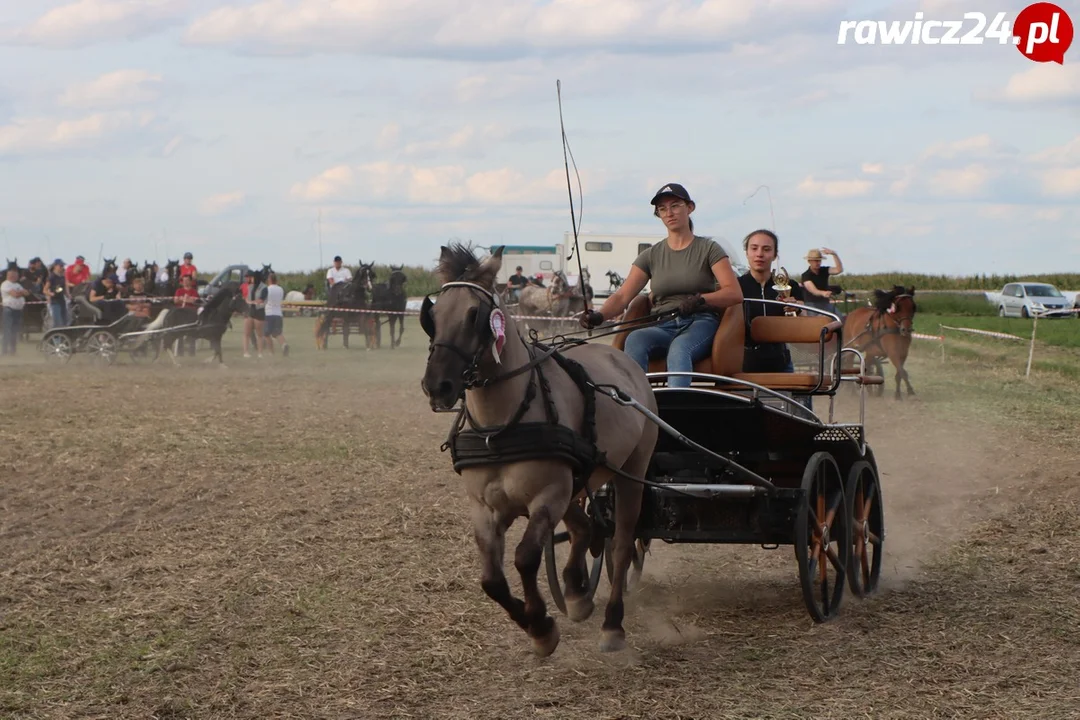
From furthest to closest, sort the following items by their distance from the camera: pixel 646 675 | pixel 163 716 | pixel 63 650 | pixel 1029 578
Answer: pixel 1029 578, pixel 63 650, pixel 646 675, pixel 163 716

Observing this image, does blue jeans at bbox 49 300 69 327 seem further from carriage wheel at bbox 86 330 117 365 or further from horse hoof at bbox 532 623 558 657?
horse hoof at bbox 532 623 558 657

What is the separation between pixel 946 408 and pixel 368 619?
12.0 metres

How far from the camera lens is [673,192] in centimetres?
702

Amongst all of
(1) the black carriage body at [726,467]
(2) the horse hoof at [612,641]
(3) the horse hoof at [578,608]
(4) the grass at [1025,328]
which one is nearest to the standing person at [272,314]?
(4) the grass at [1025,328]

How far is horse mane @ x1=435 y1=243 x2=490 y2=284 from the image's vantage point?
5.41 metres

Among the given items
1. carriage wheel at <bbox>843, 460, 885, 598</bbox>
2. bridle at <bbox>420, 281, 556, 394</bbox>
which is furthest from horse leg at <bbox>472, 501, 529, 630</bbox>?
carriage wheel at <bbox>843, 460, 885, 598</bbox>

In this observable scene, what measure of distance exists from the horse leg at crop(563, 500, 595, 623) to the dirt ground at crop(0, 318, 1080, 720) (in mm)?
129

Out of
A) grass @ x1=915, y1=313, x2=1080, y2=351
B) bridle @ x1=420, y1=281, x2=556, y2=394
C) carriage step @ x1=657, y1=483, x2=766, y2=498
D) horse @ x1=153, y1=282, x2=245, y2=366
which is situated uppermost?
bridle @ x1=420, y1=281, x2=556, y2=394

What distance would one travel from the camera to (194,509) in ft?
32.7

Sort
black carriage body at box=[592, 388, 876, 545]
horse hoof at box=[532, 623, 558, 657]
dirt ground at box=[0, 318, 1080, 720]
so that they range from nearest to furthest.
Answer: dirt ground at box=[0, 318, 1080, 720] → horse hoof at box=[532, 623, 558, 657] → black carriage body at box=[592, 388, 876, 545]

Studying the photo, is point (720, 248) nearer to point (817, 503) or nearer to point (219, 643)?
point (817, 503)

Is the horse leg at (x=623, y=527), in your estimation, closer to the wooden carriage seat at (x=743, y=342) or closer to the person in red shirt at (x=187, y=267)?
the wooden carriage seat at (x=743, y=342)

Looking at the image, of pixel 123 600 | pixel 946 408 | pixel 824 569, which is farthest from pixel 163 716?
pixel 946 408

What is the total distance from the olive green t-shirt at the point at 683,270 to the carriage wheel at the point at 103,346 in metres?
19.1
